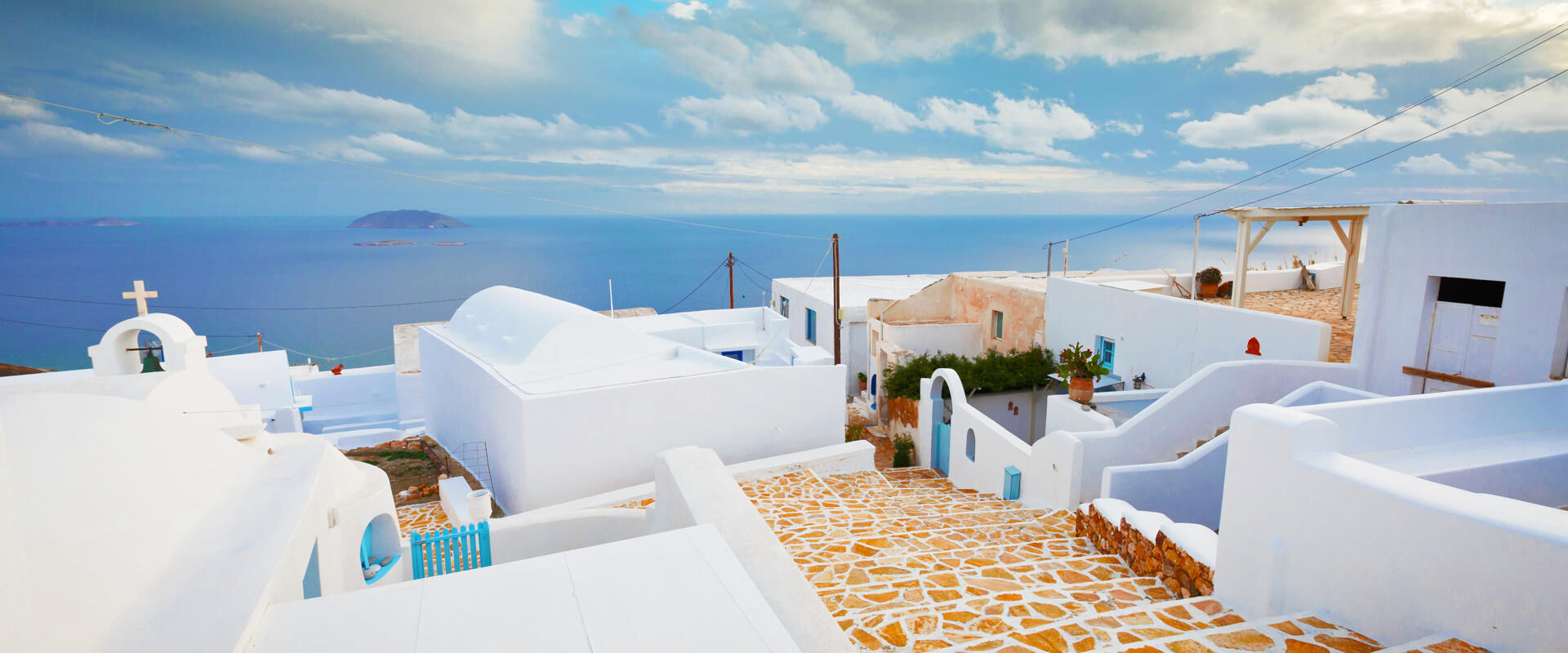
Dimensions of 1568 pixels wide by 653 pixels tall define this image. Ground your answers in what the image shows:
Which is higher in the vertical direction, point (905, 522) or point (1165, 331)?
point (1165, 331)

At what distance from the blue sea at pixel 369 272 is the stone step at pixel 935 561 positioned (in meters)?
23.1

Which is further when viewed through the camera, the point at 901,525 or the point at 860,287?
the point at 860,287

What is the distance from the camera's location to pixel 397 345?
21.6m

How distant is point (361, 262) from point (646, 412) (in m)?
140

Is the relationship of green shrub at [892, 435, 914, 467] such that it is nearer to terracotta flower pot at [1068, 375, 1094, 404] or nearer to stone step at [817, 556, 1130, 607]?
terracotta flower pot at [1068, 375, 1094, 404]

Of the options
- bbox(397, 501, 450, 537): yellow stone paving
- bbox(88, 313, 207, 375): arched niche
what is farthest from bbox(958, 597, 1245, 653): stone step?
bbox(88, 313, 207, 375): arched niche

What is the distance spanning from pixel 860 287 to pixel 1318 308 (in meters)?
15.4

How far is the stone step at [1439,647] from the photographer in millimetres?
3340

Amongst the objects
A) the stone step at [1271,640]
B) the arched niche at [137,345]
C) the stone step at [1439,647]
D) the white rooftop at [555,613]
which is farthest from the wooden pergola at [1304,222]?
the arched niche at [137,345]

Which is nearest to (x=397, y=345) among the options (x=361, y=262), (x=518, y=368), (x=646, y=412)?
(x=518, y=368)

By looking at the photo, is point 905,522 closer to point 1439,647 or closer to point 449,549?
point 449,549

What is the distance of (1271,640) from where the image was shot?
12.9ft

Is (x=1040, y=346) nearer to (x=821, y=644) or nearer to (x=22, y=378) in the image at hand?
(x=821, y=644)

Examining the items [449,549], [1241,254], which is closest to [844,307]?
[1241,254]
